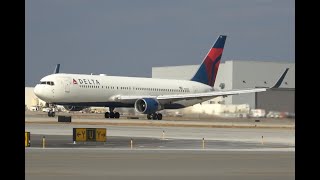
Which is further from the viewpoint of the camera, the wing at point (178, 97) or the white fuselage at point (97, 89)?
the wing at point (178, 97)

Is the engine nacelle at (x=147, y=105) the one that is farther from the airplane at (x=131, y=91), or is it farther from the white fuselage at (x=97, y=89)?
the white fuselage at (x=97, y=89)

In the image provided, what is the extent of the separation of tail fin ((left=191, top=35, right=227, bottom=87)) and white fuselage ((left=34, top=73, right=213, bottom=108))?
5484 mm

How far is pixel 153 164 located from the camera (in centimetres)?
2600

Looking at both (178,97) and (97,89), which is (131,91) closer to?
(97,89)

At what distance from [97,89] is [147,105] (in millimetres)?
7050

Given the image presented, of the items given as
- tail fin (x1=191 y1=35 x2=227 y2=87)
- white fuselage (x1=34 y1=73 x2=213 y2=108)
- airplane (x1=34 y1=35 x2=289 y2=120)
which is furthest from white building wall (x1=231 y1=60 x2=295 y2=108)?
white fuselage (x1=34 y1=73 x2=213 y2=108)

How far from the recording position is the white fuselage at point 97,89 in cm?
8450

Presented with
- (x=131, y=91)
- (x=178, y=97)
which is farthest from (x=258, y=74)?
→ (x=131, y=91)

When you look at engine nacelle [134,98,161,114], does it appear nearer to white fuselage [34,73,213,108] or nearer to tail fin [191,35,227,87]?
white fuselage [34,73,213,108]

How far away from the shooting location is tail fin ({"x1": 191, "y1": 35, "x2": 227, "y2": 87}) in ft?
342

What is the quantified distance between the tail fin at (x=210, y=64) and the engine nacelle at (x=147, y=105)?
15927 mm

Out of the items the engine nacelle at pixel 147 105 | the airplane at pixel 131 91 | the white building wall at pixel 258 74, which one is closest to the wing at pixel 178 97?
the airplane at pixel 131 91

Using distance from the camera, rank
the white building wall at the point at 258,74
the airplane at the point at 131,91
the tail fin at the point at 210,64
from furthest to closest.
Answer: the white building wall at the point at 258,74 → the tail fin at the point at 210,64 → the airplane at the point at 131,91
